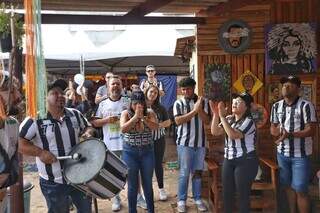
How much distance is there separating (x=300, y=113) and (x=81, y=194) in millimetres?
2565

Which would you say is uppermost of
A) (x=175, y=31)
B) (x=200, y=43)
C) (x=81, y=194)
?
(x=175, y=31)

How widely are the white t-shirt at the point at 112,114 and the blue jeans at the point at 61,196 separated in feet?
5.42

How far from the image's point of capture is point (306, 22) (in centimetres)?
648

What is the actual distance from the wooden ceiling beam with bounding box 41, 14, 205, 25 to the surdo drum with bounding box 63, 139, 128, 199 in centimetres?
201

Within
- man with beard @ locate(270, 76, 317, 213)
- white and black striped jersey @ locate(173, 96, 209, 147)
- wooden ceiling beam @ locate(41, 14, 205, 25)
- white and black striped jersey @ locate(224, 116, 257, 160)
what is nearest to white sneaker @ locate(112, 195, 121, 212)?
white and black striped jersey @ locate(173, 96, 209, 147)

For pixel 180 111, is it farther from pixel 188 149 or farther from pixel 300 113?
pixel 300 113

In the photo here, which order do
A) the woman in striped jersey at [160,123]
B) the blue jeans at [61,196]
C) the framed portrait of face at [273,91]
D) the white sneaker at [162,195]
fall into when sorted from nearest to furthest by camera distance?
the blue jeans at [61,196] < the woman in striped jersey at [160,123] < the white sneaker at [162,195] < the framed portrait of face at [273,91]

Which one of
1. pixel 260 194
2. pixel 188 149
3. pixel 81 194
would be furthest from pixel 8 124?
pixel 260 194

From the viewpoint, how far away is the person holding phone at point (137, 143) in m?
5.03

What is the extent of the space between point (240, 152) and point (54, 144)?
79.5 inches

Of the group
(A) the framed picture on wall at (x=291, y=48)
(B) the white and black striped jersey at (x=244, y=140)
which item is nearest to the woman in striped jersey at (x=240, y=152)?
(B) the white and black striped jersey at (x=244, y=140)

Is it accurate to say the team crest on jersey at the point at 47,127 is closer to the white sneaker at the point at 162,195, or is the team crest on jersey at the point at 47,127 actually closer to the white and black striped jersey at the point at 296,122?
the white and black striped jersey at the point at 296,122

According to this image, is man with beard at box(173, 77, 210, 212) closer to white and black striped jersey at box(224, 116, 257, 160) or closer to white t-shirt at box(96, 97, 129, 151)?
white t-shirt at box(96, 97, 129, 151)

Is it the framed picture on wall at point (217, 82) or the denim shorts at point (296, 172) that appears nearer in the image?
the denim shorts at point (296, 172)
